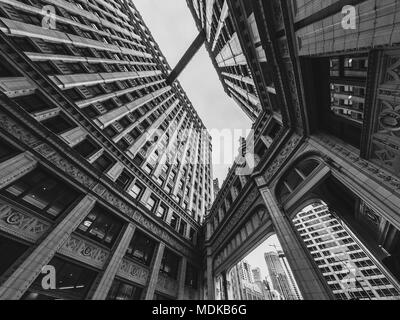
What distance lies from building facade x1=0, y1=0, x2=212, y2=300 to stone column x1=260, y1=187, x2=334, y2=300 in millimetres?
10298

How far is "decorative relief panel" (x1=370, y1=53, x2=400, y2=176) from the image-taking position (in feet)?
17.6

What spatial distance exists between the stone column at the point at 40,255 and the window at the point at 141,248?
476cm

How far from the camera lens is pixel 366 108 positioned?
6.42 m

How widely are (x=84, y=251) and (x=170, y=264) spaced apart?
8.57 metres

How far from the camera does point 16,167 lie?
29.2ft

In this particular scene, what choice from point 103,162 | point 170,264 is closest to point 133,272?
point 170,264

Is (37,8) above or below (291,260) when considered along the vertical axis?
above

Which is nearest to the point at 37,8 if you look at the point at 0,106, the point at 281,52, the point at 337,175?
the point at 0,106

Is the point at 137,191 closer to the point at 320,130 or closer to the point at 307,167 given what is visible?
the point at 307,167

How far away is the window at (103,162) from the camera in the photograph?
14.2 m

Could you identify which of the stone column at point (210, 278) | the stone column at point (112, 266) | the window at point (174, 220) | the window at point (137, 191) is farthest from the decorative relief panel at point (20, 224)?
the stone column at point (210, 278)
